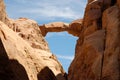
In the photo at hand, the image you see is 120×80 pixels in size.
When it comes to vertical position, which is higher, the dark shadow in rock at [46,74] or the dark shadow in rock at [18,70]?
the dark shadow in rock at [18,70]

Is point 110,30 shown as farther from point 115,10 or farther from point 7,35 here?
point 7,35

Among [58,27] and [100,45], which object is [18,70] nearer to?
[100,45]

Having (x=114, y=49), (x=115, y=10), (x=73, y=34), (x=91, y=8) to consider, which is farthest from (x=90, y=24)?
(x=73, y=34)

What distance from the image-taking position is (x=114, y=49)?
20.7 m

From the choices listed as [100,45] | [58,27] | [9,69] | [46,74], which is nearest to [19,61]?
A: [9,69]

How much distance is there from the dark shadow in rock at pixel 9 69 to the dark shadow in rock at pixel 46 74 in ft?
11.1

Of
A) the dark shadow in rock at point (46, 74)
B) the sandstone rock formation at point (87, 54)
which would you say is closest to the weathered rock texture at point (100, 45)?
the sandstone rock formation at point (87, 54)

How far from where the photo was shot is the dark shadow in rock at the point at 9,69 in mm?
21312

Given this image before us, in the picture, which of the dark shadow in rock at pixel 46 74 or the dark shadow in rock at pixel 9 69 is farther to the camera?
the dark shadow in rock at pixel 46 74

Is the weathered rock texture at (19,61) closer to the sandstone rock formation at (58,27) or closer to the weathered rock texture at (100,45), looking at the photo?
the weathered rock texture at (100,45)

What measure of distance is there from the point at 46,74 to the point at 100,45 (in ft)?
18.3

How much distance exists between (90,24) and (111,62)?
7.53 metres

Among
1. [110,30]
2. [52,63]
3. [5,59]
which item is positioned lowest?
[52,63]

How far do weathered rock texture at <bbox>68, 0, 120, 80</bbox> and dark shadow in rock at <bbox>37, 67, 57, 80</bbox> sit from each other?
1.51 metres
